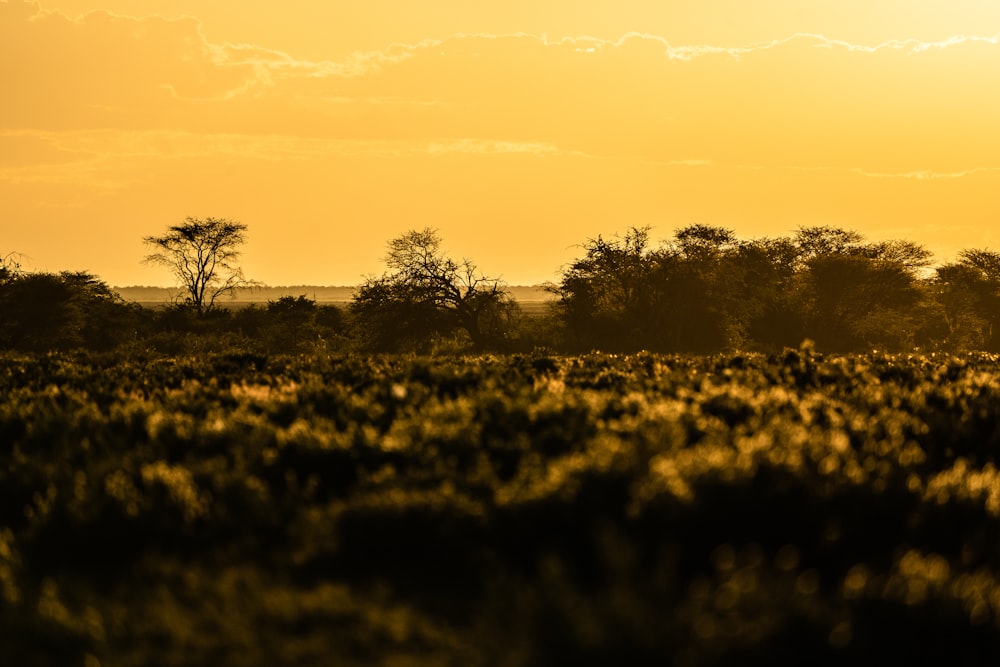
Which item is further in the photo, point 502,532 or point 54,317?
point 54,317

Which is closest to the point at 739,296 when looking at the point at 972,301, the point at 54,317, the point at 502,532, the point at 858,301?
the point at 858,301

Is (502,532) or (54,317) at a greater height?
(54,317)

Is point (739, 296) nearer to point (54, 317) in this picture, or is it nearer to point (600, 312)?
point (600, 312)

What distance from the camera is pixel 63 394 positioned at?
10.8 meters

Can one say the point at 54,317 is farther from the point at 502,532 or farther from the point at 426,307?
the point at 502,532

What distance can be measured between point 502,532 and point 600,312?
57848 mm

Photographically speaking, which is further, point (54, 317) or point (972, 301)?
point (972, 301)

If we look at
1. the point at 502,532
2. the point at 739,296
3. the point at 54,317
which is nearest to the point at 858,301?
the point at 739,296

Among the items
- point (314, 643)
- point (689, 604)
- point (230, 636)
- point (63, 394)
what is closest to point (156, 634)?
point (230, 636)

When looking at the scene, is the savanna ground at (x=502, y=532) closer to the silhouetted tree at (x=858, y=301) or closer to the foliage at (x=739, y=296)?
the foliage at (x=739, y=296)

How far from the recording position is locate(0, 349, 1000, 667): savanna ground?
3986 millimetres

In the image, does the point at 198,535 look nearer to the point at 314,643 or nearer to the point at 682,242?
the point at 314,643

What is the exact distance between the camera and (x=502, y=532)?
5.16m

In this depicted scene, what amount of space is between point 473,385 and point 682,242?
59044 mm
